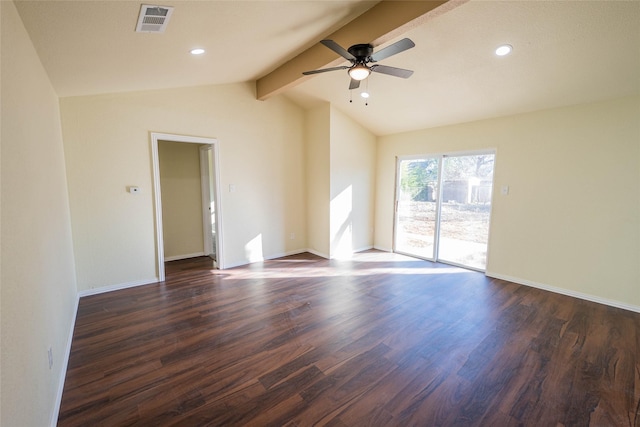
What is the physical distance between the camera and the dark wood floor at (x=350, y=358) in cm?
191

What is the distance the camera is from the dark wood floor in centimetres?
191

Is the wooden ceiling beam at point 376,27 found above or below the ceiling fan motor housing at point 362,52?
above

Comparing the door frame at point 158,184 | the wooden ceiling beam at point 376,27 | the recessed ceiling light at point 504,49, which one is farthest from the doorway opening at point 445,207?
the door frame at point 158,184

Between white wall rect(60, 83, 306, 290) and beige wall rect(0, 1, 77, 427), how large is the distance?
1259 millimetres

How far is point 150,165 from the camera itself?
405 cm

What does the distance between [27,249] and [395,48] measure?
2824mm

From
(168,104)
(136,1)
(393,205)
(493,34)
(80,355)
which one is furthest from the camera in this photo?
(393,205)

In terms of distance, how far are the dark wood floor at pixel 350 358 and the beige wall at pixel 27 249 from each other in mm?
519

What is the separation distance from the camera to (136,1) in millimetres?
1745

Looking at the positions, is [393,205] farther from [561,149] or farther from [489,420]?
[489,420]

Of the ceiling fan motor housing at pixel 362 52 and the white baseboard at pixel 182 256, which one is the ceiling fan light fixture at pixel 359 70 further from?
the white baseboard at pixel 182 256

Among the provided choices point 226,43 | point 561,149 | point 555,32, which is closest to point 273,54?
point 226,43

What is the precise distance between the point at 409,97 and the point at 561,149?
2.08m

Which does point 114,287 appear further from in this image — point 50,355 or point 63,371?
point 50,355
